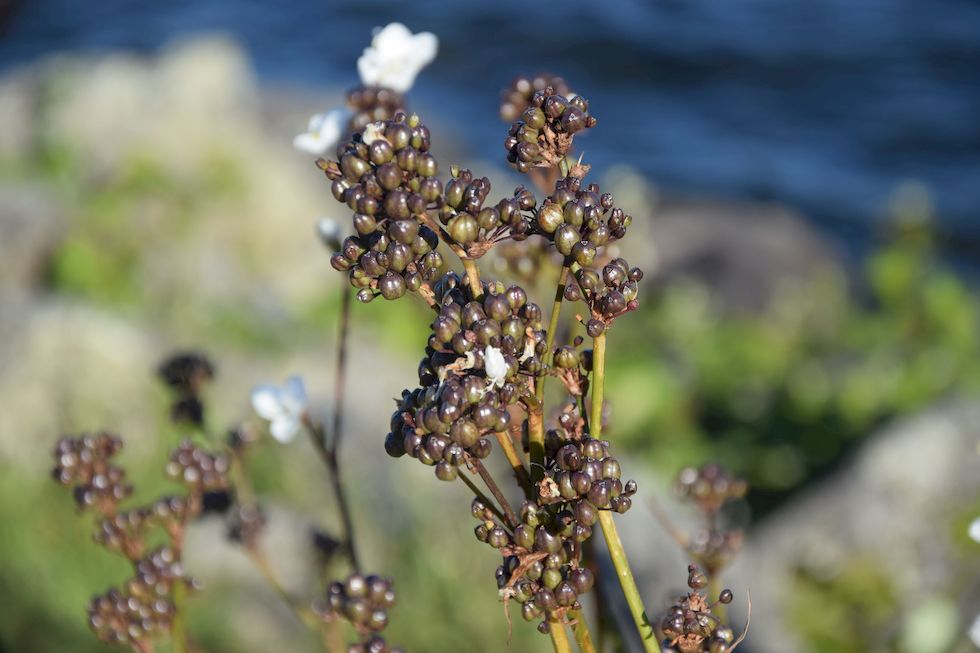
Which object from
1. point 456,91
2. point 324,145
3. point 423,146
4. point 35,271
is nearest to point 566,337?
point 324,145

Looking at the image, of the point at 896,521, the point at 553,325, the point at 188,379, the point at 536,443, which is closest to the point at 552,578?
the point at 536,443

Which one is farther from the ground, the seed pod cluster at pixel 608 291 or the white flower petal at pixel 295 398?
the white flower petal at pixel 295 398

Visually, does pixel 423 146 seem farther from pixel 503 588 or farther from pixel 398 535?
pixel 398 535

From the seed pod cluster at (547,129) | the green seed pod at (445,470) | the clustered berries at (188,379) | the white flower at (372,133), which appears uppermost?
the clustered berries at (188,379)

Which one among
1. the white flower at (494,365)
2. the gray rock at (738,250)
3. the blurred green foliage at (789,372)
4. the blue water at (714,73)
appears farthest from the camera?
the blue water at (714,73)

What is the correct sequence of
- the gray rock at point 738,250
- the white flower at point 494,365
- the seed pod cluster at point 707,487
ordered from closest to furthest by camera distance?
the white flower at point 494,365 → the seed pod cluster at point 707,487 → the gray rock at point 738,250

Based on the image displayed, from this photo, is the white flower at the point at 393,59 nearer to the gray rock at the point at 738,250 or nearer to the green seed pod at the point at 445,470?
the green seed pod at the point at 445,470

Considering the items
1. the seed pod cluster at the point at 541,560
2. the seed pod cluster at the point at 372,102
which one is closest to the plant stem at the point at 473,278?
the seed pod cluster at the point at 541,560
